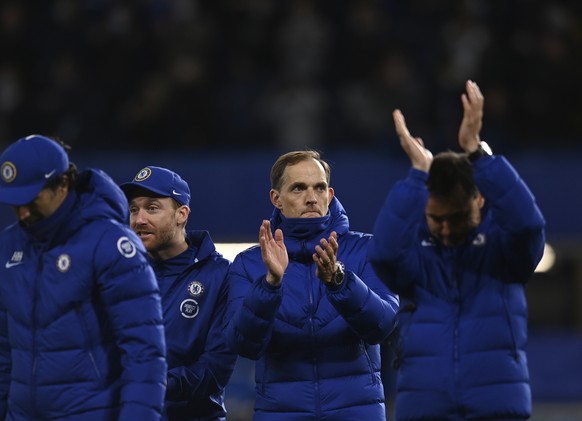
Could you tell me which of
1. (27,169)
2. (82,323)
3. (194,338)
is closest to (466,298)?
(82,323)

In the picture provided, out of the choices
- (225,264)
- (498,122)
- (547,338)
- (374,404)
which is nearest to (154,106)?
(498,122)

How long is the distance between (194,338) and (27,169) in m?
1.56

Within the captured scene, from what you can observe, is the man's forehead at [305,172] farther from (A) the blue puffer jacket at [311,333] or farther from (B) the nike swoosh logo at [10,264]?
(B) the nike swoosh logo at [10,264]

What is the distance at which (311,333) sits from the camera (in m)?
5.62

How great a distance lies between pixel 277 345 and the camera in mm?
5633

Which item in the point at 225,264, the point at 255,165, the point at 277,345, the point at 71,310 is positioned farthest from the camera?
the point at 255,165

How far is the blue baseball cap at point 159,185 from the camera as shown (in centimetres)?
625

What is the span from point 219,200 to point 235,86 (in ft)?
4.19

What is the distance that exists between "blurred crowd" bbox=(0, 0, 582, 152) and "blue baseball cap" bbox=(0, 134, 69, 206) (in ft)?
25.0

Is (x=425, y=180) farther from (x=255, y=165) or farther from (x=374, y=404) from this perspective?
(x=255, y=165)

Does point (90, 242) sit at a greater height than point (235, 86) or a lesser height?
lesser

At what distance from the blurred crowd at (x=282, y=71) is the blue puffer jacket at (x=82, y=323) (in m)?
7.56

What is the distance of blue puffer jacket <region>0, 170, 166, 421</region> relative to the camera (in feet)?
15.6

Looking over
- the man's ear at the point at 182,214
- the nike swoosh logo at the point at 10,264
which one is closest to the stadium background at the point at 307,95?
the man's ear at the point at 182,214
